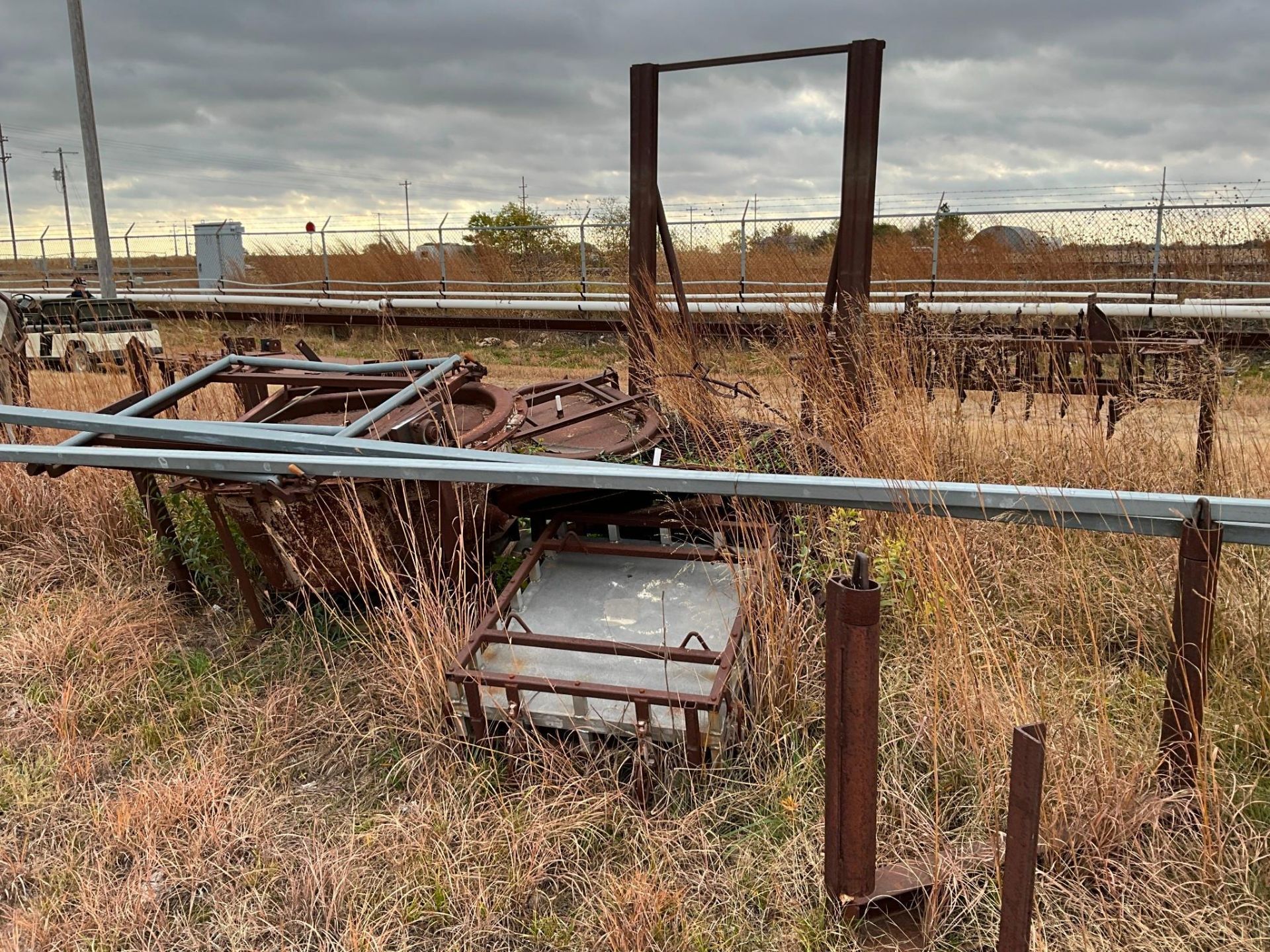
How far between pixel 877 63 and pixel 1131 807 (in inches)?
171

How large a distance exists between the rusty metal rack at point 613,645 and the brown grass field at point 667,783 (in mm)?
151

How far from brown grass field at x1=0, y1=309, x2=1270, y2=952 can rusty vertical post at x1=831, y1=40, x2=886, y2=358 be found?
1.38m

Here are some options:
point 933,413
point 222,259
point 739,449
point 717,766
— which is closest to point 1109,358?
point 933,413

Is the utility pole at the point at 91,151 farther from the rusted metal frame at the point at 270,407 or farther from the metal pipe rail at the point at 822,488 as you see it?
the metal pipe rail at the point at 822,488

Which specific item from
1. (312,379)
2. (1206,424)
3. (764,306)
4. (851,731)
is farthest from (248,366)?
(764,306)

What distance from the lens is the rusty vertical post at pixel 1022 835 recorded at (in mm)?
1519

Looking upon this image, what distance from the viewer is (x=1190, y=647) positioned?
2275 mm

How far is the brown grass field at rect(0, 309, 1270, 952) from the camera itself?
2.37 meters

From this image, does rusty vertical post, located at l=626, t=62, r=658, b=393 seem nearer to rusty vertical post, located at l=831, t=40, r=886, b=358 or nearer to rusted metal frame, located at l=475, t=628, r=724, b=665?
rusty vertical post, located at l=831, t=40, r=886, b=358

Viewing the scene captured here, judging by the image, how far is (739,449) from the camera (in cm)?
421

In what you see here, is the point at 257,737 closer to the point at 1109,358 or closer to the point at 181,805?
the point at 181,805

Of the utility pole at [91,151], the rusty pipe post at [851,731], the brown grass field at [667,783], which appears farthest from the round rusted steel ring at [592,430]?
the utility pole at [91,151]

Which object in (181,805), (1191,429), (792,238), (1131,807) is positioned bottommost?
(181,805)

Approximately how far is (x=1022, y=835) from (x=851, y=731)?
36 cm
